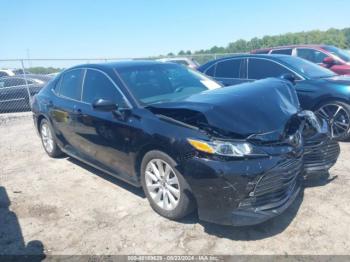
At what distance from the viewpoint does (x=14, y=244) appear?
3.35 metres

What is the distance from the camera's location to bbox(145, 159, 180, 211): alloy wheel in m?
3.37

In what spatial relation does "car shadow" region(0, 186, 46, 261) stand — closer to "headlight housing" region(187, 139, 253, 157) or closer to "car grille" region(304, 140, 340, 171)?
"headlight housing" region(187, 139, 253, 157)

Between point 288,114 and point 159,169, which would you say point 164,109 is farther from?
point 288,114

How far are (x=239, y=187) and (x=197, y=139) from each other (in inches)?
22.6

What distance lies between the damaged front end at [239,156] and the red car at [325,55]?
259 inches

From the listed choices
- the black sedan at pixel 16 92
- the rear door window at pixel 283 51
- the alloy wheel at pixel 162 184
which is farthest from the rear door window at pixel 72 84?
the rear door window at pixel 283 51

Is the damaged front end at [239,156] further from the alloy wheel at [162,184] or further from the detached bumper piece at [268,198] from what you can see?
the alloy wheel at [162,184]

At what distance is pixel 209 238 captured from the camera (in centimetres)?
320

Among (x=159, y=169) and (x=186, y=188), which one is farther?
→ (x=159, y=169)

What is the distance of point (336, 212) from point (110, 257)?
7.84 ft

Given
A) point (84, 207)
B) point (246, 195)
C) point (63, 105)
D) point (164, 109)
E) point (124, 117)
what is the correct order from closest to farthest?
1. point (246, 195)
2. point (164, 109)
3. point (124, 117)
4. point (84, 207)
5. point (63, 105)

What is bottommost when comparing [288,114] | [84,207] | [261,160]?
[84,207]

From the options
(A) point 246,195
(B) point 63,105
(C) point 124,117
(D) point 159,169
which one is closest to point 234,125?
(A) point 246,195

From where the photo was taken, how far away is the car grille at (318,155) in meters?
3.75
